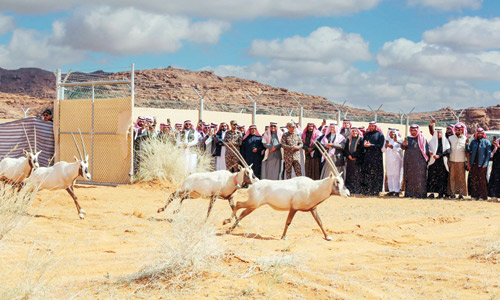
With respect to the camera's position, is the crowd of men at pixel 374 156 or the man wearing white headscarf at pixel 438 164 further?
the man wearing white headscarf at pixel 438 164

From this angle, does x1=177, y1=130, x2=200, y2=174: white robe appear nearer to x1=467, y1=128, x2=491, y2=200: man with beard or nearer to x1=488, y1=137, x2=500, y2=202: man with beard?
x1=467, y1=128, x2=491, y2=200: man with beard

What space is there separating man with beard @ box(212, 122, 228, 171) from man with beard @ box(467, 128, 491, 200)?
735 centimetres

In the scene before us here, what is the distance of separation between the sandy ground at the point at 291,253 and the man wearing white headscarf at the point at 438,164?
8.57 ft

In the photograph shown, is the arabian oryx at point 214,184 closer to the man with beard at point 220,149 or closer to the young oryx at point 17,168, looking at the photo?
the young oryx at point 17,168

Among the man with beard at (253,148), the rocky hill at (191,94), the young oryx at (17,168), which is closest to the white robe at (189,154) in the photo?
the man with beard at (253,148)

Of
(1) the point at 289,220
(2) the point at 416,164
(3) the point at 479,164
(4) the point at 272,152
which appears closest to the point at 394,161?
(2) the point at 416,164

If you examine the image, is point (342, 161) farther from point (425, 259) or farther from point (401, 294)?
point (401, 294)

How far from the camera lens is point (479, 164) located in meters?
14.8

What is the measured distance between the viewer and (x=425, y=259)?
7059 mm

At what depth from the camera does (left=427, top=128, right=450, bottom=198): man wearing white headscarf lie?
15305mm

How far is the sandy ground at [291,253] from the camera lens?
5488 millimetres

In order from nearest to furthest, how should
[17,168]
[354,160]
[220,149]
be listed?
[17,168] < [354,160] < [220,149]

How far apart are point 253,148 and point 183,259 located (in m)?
11.2

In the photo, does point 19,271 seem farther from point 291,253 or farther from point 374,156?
point 374,156
